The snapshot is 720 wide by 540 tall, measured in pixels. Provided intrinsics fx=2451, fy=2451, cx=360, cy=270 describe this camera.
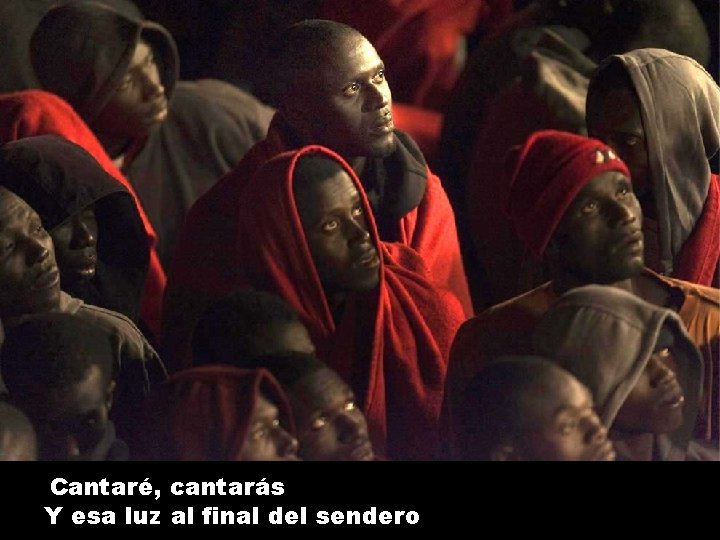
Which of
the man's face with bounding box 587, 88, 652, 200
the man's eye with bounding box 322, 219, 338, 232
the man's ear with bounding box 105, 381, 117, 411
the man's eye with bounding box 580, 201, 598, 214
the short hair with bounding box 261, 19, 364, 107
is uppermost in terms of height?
the short hair with bounding box 261, 19, 364, 107

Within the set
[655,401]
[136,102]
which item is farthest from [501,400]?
[136,102]

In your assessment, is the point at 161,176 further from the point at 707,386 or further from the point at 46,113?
the point at 707,386

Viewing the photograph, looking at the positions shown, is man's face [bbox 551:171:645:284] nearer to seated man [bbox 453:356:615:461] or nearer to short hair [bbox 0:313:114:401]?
seated man [bbox 453:356:615:461]

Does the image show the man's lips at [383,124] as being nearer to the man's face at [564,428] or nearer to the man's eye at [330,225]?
the man's eye at [330,225]

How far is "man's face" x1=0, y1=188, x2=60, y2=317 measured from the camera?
654 centimetres

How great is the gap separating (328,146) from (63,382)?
961 millimetres

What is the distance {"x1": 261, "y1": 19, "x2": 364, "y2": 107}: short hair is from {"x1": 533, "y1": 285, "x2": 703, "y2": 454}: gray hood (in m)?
0.93

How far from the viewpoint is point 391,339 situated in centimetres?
659

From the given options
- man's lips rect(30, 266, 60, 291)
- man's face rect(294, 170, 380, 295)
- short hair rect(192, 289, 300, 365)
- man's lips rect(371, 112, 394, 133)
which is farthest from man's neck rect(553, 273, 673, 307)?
man's lips rect(30, 266, 60, 291)

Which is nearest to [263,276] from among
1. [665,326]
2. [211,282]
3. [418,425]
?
[211,282]

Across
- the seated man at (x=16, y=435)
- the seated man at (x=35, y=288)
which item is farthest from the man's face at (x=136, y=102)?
the seated man at (x=16, y=435)

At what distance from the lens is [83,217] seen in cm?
664

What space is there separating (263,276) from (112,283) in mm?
447
